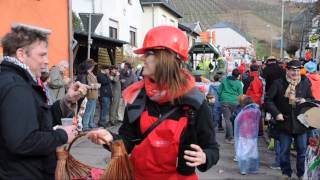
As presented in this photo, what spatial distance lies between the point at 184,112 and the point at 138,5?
27608mm

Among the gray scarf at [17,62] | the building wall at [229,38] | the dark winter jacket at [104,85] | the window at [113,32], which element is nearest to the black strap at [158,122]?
the gray scarf at [17,62]

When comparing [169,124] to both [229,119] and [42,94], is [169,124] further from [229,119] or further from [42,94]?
[229,119]

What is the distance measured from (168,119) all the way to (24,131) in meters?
0.81

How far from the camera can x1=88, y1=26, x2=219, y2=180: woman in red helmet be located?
8.54ft

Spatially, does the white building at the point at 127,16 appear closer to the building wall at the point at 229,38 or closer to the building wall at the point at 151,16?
the building wall at the point at 151,16

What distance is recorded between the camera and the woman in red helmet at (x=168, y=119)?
2.60 m

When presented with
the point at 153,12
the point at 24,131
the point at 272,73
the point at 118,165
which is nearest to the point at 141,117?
the point at 118,165

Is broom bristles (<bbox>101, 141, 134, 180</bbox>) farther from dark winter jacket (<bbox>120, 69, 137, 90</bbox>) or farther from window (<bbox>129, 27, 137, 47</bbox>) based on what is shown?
window (<bbox>129, 27, 137, 47</bbox>)

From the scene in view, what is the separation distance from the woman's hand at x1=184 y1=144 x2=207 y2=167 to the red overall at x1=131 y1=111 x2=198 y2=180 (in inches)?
3.1

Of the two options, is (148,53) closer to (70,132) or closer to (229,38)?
(70,132)

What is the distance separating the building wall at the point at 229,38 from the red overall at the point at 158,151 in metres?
99.3

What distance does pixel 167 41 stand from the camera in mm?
2664

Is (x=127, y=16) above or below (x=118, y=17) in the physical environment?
above

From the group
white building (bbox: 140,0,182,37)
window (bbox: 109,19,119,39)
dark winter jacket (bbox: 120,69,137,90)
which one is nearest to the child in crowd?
dark winter jacket (bbox: 120,69,137,90)
